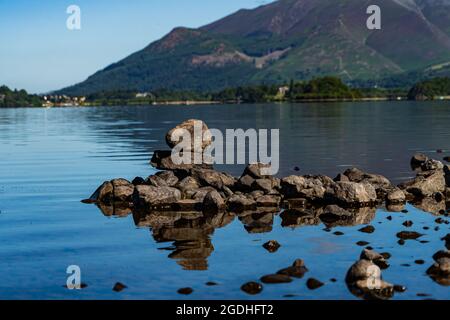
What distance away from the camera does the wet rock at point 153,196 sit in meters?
41.0

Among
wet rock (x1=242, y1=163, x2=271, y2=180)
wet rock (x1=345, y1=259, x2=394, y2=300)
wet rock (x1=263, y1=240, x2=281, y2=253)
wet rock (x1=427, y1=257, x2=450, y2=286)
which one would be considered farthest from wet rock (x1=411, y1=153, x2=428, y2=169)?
wet rock (x1=345, y1=259, x2=394, y2=300)

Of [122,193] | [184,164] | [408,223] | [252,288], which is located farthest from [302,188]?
[252,288]

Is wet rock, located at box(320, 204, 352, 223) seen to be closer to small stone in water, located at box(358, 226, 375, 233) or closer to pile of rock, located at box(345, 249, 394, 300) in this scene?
small stone in water, located at box(358, 226, 375, 233)

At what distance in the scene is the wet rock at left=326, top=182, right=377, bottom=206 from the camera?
40219 millimetres

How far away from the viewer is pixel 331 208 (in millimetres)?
37875

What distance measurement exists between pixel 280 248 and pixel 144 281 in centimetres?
724

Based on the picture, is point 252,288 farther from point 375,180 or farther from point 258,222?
point 375,180

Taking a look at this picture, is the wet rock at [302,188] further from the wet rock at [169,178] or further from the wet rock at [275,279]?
the wet rock at [275,279]

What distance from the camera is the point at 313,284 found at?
A: 2386 cm

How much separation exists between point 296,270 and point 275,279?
1.19 meters

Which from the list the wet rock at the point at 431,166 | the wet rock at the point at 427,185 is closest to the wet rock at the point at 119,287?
the wet rock at the point at 427,185

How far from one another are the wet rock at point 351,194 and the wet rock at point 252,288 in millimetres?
17524
